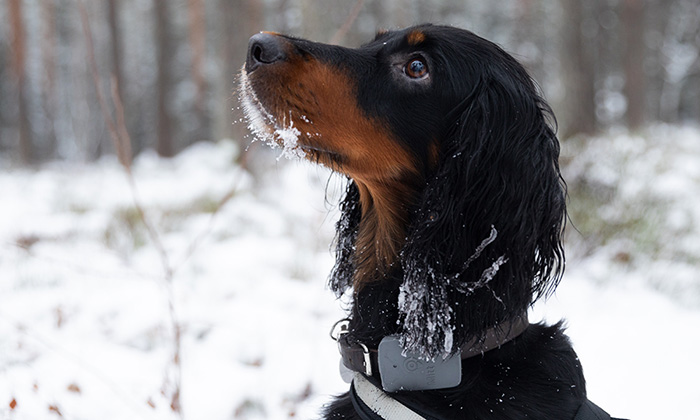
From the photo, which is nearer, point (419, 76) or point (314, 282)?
point (419, 76)

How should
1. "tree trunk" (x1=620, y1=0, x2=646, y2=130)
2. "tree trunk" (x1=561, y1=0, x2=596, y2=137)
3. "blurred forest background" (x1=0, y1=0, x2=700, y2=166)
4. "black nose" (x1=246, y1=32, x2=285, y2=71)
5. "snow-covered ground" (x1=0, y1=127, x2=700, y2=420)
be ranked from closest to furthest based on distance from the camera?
"black nose" (x1=246, y1=32, x2=285, y2=71) < "snow-covered ground" (x1=0, y1=127, x2=700, y2=420) < "tree trunk" (x1=561, y1=0, x2=596, y2=137) < "blurred forest background" (x1=0, y1=0, x2=700, y2=166) < "tree trunk" (x1=620, y1=0, x2=646, y2=130)

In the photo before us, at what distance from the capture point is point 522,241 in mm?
1568

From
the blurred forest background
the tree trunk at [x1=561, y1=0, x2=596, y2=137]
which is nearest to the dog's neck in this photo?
the blurred forest background

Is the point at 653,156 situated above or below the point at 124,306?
above

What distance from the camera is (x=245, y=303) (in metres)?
3.52

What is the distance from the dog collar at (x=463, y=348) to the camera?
5.12 ft

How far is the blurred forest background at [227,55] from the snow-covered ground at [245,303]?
103cm

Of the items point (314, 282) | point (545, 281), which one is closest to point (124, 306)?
point (314, 282)

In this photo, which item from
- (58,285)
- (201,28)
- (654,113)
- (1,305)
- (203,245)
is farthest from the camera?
(654,113)

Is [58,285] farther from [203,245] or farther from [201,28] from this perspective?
[201,28]

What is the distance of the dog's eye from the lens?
1.71 meters

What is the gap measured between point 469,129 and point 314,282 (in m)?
2.51

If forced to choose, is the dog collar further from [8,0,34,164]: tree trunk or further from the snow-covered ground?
[8,0,34,164]: tree trunk

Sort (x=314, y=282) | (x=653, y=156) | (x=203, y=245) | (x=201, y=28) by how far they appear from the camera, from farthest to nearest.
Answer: (x=201, y=28)
(x=653, y=156)
(x=203, y=245)
(x=314, y=282)
